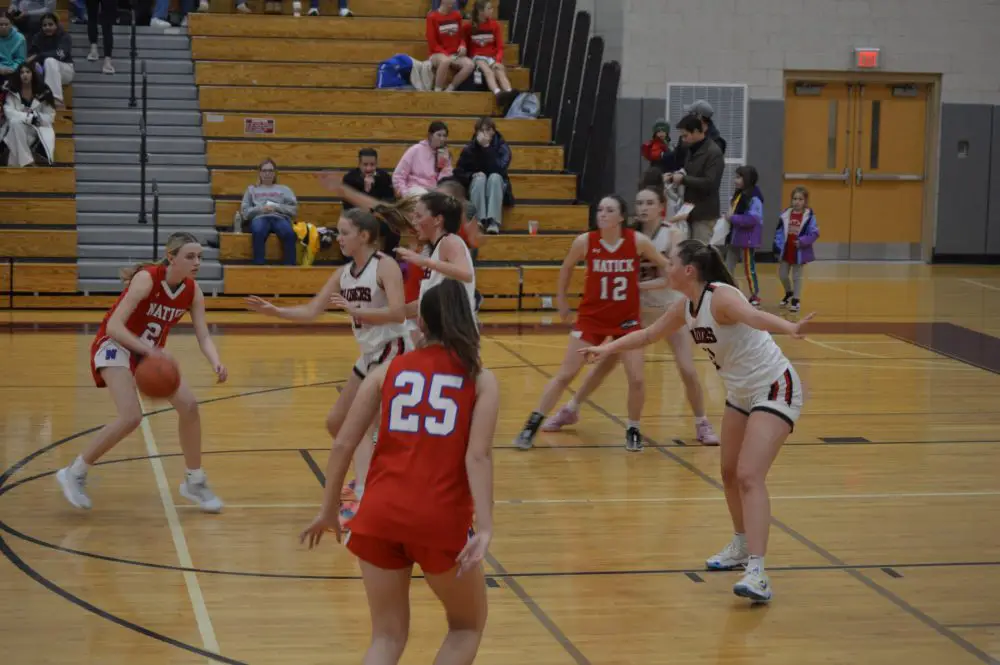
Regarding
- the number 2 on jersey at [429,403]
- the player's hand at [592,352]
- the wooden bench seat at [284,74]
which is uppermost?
the wooden bench seat at [284,74]

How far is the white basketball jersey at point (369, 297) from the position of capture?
6867 mm

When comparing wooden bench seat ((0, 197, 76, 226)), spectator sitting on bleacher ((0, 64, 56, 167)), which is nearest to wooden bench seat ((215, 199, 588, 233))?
wooden bench seat ((0, 197, 76, 226))

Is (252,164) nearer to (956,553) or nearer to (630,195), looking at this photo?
(630,195)

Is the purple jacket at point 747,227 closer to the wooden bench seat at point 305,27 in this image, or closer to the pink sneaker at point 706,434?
the wooden bench seat at point 305,27

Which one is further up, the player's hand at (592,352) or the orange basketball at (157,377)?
the player's hand at (592,352)

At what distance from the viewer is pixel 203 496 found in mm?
7188

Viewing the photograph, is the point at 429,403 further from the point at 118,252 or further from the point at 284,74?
the point at 284,74

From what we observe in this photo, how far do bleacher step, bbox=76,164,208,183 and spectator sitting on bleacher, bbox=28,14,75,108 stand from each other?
37.6 inches

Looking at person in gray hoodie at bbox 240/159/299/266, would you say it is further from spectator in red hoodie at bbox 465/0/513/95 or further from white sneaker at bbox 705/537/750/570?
white sneaker at bbox 705/537/750/570

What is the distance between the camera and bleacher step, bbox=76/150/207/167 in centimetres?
1662

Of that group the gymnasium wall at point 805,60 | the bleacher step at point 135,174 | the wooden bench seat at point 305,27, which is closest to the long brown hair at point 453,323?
the bleacher step at point 135,174

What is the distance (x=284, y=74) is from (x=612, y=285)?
10195 millimetres

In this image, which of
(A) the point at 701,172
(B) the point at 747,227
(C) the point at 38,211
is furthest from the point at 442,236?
(C) the point at 38,211

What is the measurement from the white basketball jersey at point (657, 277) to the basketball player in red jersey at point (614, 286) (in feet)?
0.79
